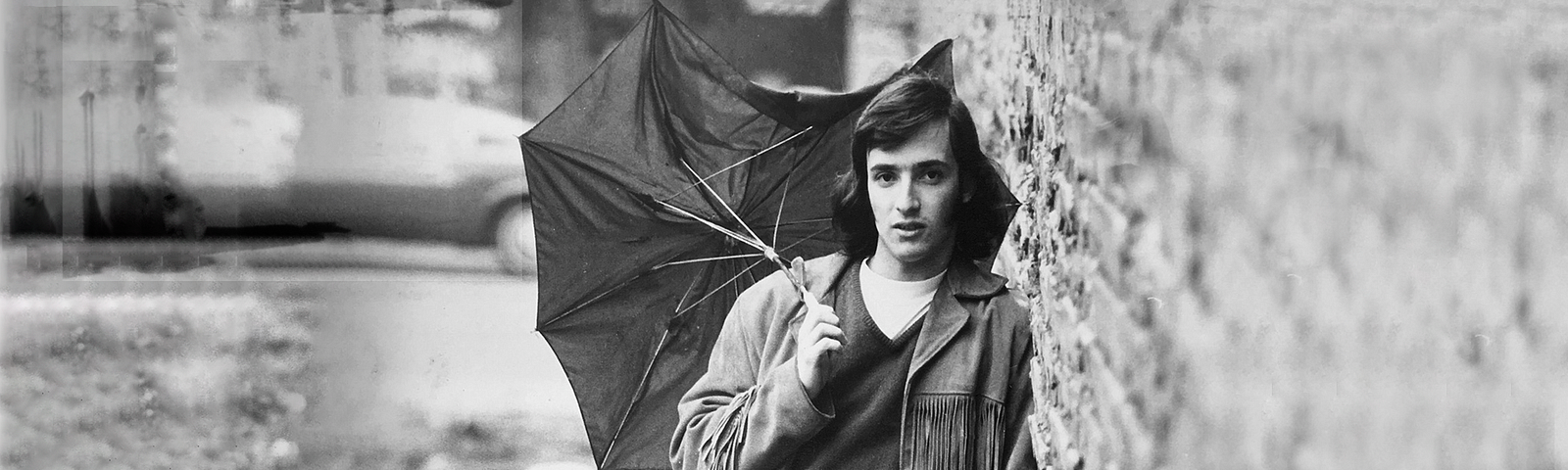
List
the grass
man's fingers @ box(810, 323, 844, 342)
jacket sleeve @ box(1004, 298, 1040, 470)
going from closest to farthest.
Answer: jacket sleeve @ box(1004, 298, 1040, 470) < man's fingers @ box(810, 323, 844, 342) < the grass

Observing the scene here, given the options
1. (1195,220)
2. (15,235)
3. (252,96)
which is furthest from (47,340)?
(1195,220)

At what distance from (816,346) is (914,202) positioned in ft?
1.41

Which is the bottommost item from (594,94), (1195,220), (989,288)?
(989,288)

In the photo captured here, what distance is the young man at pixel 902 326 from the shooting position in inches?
119

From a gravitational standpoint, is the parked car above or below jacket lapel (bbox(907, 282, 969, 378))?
above

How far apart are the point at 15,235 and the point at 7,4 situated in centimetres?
62

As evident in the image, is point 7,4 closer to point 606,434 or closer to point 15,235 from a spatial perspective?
point 15,235

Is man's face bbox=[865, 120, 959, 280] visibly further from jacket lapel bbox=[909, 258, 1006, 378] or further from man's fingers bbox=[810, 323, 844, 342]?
man's fingers bbox=[810, 323, 844, 342]

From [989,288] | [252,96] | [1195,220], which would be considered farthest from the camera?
[252,96]

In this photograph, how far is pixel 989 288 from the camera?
10.0ft

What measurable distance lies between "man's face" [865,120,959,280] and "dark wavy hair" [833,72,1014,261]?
0.06 ft

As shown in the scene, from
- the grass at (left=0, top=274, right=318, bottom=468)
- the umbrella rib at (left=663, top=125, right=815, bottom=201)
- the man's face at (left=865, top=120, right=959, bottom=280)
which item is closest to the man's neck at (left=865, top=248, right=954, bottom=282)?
the man's face at (left=865, top=120, right=959, bottom=280)

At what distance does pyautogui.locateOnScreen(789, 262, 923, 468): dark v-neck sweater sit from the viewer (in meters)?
→ 3.06

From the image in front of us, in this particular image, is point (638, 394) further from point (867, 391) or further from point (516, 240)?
point (867, 391)
